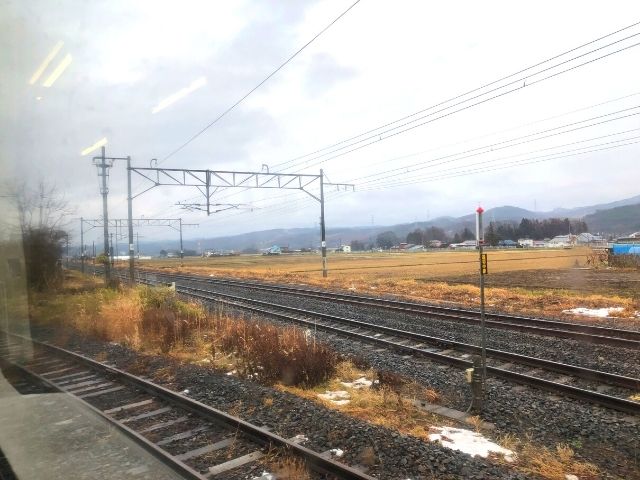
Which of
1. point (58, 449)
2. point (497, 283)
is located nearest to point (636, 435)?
point (58, 449)

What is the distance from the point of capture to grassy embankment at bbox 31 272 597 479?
5.43 meters

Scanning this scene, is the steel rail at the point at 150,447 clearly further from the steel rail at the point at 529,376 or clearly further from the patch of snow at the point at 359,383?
the steel rail at the point at 529,376

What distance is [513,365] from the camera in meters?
9.47

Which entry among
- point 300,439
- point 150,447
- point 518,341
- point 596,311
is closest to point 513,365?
point 518,341

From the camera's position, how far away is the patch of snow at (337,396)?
7284mm

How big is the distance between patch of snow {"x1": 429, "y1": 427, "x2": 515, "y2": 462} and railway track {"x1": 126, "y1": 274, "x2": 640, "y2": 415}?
A: 100 inches

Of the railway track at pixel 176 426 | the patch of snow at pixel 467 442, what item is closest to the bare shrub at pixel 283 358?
the railway track at pixel 176 426

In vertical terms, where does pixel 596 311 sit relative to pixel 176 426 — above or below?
below

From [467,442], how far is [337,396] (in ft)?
8.03

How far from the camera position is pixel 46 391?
827 cm


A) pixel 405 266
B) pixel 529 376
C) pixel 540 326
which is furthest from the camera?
pixel 405 266

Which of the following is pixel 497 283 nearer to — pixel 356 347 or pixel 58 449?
pixel 356 347

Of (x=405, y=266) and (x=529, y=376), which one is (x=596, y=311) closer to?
(x=529, y=376)

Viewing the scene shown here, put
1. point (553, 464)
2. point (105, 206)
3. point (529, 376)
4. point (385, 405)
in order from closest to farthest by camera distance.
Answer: point (553, 464)
point (385, 405)
point (529, 376)
point (105, 206)
